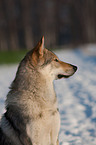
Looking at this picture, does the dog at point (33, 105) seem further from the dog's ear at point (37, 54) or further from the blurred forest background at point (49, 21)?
the blurred forest background at point (49, 21)

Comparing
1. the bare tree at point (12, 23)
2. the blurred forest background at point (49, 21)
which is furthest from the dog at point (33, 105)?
the blurred forest background at point (49, 21)

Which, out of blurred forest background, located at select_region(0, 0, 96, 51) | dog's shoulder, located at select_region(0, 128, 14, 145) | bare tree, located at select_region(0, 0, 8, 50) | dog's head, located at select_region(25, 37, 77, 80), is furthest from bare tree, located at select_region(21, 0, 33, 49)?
dog's shoulder, located at select_region(0, 128, 14, 145)

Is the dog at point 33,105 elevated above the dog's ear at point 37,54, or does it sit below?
below

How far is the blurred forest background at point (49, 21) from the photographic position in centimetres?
3947

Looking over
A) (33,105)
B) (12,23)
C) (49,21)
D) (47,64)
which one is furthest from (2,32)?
(33,105)

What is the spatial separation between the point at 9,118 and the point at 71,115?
2747mm

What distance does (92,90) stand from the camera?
23.5 ft

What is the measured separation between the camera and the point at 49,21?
44.3 metres

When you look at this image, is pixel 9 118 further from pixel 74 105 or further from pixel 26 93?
pixel 74 105

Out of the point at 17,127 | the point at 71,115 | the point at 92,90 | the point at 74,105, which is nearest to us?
the point at 17,127

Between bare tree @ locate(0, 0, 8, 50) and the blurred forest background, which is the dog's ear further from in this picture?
the blurred forest background

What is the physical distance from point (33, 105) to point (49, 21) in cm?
4348

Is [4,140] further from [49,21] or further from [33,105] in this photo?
[49,21]

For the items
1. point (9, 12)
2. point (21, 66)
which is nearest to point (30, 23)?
point (9, 12)
